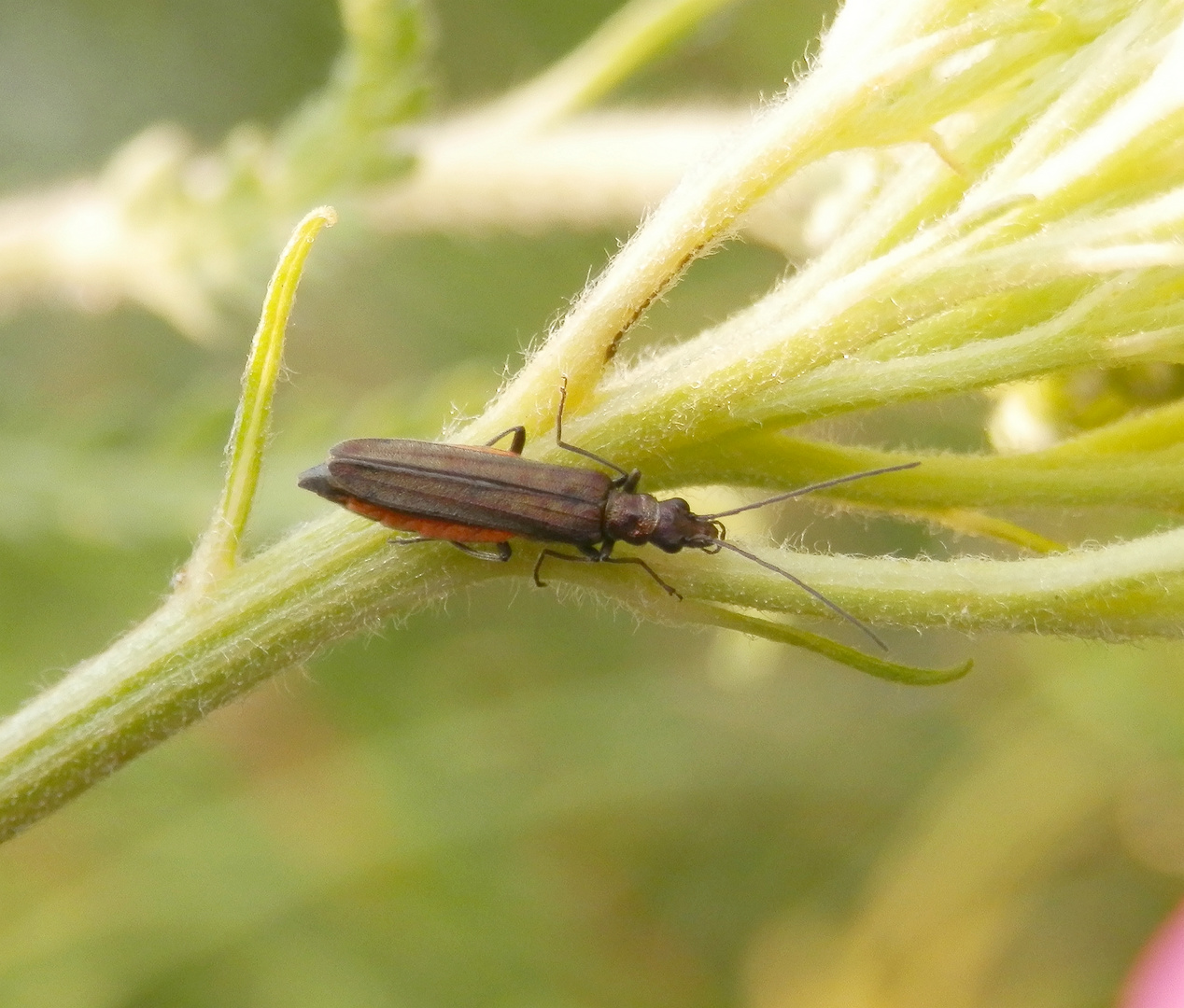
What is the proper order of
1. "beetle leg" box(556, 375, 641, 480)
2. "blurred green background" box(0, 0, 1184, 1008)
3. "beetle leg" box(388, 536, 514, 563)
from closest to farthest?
"beetle leg" box(556, 375, 641, 480) < "beetle leg" box(388, 536, 514, 563) < "blurred green background" box(0, 0, 1184, 1008)

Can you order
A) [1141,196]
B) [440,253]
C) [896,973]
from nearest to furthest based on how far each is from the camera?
[1141,196]
[896,973]
[440,253]

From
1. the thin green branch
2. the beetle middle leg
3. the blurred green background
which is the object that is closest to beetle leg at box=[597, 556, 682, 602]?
the beetle middle leg

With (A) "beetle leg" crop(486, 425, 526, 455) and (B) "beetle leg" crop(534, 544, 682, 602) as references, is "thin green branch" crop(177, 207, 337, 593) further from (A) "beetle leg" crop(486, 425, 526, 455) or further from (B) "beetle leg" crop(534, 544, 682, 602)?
(B) "beetle leg" crop(534, 544, 682, 602)

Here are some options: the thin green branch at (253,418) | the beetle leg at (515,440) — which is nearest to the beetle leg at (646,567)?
the beetle leg at (515,440)

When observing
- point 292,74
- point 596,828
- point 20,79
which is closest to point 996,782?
point 596,828

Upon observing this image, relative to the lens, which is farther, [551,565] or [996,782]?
[996,782]

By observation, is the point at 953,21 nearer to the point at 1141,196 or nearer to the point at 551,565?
the point at 1141,196
